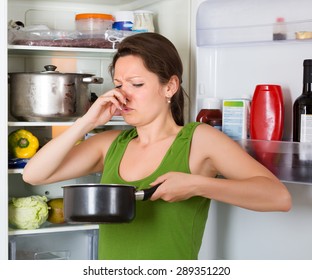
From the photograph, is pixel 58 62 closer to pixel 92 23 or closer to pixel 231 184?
pixel 92 23

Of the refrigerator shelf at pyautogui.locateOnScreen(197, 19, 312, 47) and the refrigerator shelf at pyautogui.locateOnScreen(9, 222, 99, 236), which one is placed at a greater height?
the refrigerator shelf at pyautogui.locateOnScreen(197, 19, 312, 47)

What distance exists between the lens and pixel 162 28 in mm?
2207

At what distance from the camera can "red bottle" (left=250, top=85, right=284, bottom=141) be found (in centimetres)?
168

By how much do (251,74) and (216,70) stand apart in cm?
14

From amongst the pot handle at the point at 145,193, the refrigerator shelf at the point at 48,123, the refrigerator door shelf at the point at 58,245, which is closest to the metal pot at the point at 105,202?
the pot handle at the point at 145,193

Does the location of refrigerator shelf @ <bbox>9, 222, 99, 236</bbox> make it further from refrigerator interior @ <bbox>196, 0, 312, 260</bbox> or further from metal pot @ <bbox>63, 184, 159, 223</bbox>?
metal pot @ <bbox>63, 184, 159, 223</bbox>

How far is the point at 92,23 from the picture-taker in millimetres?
2184

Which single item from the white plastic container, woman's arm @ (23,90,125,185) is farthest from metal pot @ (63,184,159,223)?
the white plastic container

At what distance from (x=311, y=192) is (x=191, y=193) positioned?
0.45 m

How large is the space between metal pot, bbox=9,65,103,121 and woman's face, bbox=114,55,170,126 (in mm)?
536

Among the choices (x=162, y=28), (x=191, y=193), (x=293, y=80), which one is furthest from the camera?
(x=162, y=28)

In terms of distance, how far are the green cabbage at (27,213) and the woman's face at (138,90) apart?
67cm
